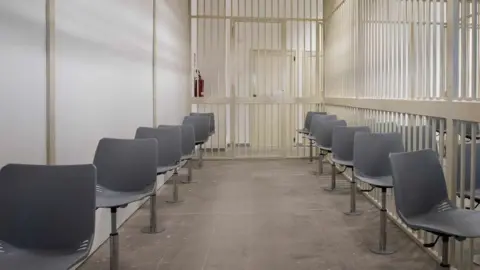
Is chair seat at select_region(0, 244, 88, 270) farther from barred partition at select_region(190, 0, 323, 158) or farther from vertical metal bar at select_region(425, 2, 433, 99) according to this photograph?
barred partition at select_region(190, 0, 323, 158)

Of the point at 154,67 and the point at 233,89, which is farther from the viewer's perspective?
the point at 233,89

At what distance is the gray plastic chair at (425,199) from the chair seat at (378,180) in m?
0.71

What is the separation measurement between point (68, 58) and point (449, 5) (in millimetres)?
2683

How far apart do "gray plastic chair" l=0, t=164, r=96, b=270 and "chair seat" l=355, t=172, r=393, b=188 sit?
2313mm

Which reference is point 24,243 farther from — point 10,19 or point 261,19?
point 261,19

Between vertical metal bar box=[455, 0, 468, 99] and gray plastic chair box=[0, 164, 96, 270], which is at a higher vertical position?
vertical metal bar box=[455, 0, 468, 99]

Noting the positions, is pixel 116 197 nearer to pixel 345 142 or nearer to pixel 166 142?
pixel 166 142

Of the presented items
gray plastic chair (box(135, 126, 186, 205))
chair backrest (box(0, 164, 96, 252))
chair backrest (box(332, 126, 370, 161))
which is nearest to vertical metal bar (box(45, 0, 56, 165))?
chair backrest (box(0, 164, 96, 252))

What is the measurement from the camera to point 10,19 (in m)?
2.30

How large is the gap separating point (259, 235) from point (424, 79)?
1990 mm

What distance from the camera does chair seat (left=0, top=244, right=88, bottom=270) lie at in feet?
6.07

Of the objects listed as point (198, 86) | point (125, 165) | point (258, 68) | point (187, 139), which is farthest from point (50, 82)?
point (258, 68)

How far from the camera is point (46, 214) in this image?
203 centimetres

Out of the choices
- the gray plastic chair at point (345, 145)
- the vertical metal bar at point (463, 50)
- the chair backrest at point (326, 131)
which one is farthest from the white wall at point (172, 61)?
the vertical metal bar at point (463, 50)
